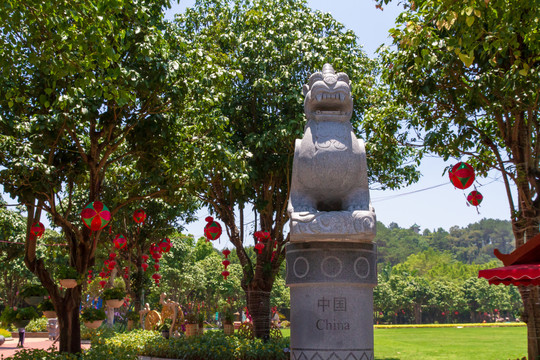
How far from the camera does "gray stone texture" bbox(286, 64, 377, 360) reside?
5561 millimetres

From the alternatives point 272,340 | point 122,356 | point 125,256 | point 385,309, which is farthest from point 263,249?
point 385,309

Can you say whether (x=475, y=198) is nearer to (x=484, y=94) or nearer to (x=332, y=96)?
(x=484, y=94)

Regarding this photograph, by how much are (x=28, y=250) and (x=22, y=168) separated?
2.10m

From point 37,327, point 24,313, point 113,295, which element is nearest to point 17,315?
point 24,313

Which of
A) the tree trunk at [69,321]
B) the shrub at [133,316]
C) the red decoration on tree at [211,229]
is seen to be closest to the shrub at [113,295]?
the tree trunk at [69,321]

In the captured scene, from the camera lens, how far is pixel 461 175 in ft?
30.1

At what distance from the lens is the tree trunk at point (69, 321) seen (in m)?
9.69

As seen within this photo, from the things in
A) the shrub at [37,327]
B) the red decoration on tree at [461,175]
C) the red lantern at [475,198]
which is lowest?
the shrub at [37,327]

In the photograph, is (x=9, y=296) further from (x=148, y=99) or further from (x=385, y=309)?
(x=385, y=309)

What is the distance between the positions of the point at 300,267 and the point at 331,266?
13.9 inches

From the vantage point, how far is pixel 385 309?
52.7 meters

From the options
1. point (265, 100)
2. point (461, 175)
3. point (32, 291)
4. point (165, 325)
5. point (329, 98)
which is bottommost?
point (165, 325)

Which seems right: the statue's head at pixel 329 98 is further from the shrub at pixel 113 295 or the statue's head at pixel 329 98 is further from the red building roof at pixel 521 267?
the shrub at pixel 113 295

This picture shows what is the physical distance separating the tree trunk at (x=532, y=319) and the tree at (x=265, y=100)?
4778mm
